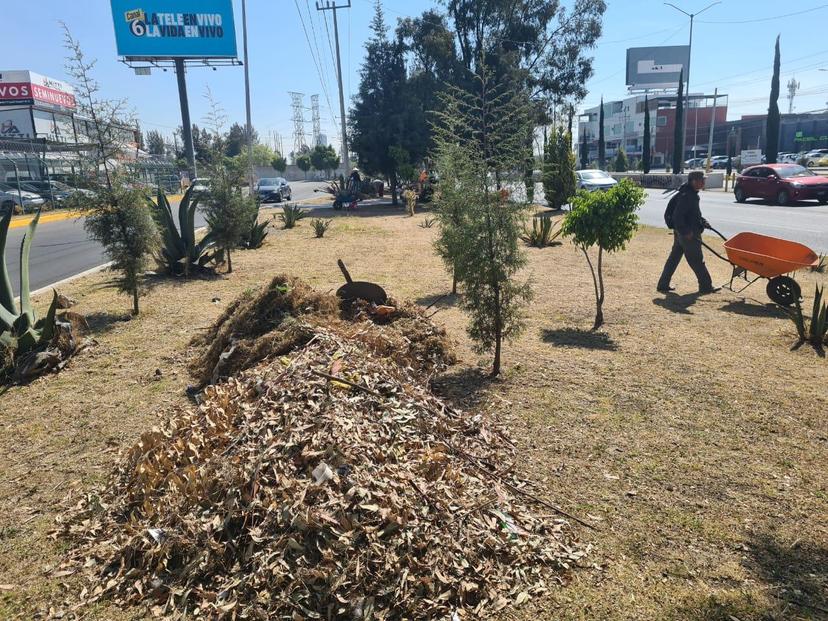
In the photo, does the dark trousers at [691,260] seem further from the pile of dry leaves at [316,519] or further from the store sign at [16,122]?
the store sign at [16,122]

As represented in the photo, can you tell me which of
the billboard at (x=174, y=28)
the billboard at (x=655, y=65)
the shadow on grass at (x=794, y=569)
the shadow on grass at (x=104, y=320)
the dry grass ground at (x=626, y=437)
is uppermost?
the billboard at (x=655, y=65)

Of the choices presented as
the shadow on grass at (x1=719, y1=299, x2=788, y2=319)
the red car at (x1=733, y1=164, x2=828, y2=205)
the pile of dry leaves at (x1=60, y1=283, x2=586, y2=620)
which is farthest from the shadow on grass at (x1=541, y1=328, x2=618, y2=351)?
the red car at (x1=733, y1=164, x2=828, y2=205)

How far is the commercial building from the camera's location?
80688 millimetres

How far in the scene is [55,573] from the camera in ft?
10.2

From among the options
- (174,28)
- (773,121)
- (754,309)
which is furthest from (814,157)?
(754,309)

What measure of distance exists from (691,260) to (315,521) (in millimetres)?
8072

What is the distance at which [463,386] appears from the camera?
5.54 m

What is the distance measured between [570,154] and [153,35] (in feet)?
102

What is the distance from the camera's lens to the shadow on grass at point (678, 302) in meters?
8.18

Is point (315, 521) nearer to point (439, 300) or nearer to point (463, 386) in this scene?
point (463, 386)

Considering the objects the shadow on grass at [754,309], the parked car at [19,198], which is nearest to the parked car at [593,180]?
the shadow on grass at [754,309]

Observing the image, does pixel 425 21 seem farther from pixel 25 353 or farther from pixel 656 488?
pixel 656 488

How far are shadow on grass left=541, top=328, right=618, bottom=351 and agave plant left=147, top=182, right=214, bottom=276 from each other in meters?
6.96

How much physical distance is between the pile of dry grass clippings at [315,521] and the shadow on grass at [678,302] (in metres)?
5.25
